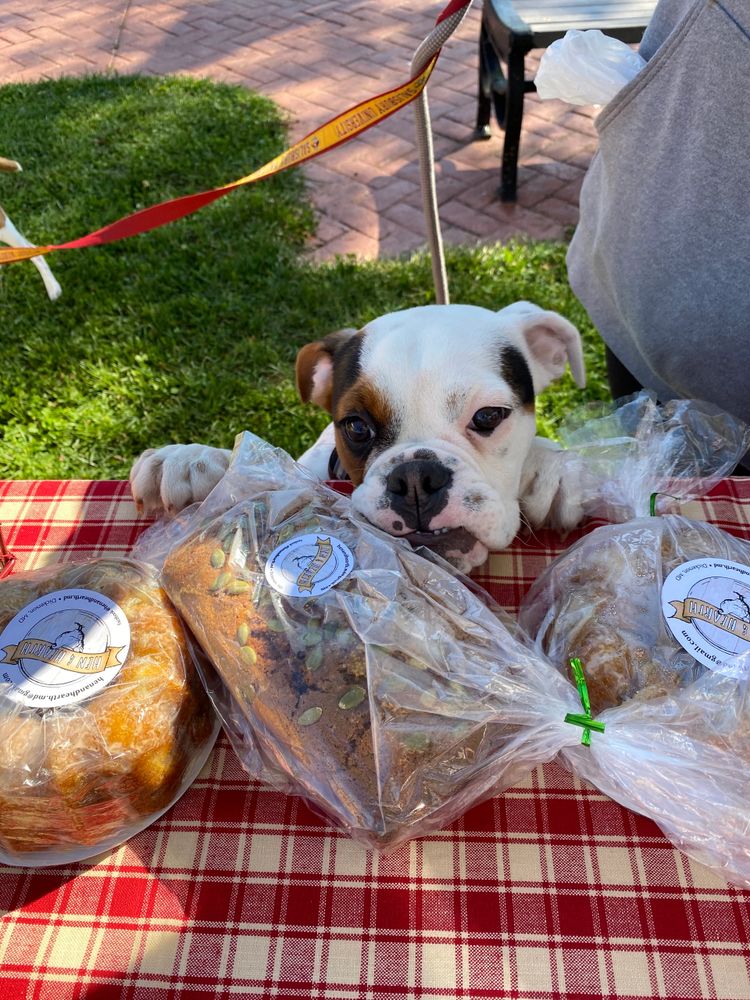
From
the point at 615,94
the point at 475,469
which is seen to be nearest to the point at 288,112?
the point at 615,94

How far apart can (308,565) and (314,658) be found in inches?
6.9

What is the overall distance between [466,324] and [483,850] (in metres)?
1.25

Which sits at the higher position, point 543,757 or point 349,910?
point 543,757

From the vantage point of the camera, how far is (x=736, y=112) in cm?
184

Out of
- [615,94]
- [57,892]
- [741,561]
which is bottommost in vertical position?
[57,892]

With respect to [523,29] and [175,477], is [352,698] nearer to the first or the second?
[175,477]

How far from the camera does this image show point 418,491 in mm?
1704

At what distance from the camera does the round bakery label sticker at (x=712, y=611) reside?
48.8 inches

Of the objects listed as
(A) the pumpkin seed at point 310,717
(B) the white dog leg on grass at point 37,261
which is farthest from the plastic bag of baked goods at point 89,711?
(B) the white dog leg on grass at point 37,261

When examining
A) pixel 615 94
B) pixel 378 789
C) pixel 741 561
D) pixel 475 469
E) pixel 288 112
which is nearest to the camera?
pixel 378 789

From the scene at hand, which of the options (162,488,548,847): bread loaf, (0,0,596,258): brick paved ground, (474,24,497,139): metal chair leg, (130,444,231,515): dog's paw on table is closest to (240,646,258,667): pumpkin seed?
(162,488,548,847): bread loaf

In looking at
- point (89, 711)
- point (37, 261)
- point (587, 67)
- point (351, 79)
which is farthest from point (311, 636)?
point (351, 79)

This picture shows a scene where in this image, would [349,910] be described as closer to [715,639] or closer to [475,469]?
[715,639]

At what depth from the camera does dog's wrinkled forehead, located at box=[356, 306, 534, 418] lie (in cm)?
187
